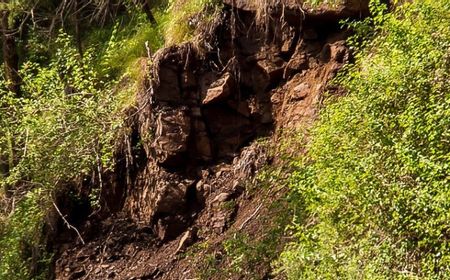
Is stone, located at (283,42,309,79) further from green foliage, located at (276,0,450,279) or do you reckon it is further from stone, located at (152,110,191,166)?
green foliage, located at (276,0,450,279)

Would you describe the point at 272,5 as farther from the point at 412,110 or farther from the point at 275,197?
the point at 412,110

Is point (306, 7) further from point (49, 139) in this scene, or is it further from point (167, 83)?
point (49, 139)

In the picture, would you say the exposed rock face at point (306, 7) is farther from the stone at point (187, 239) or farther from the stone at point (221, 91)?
the stone at point (187, 239)

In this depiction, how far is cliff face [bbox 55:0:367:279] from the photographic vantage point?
845 centimetres

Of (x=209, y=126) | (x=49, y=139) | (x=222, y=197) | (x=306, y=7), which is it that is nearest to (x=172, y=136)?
(x=209, y=126)

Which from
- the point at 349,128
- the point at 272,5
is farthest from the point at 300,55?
the point at 349,128

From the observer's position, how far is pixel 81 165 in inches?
392

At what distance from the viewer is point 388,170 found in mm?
5098

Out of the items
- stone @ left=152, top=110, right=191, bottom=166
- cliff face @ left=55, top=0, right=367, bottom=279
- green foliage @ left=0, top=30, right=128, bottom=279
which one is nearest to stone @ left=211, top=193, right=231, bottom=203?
cliff face @ left=55, top=0, right=367, bottom=279

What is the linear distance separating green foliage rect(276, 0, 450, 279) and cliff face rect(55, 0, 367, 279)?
7.25 feet

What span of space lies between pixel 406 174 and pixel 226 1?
5.05m

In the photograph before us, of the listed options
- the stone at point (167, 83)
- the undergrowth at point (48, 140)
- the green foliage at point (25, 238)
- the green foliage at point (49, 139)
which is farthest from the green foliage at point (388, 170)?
the green foliage at point (25, 238)

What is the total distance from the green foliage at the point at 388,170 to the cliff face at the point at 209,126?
2210mm

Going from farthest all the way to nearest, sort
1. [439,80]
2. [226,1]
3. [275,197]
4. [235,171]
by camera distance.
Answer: [226,1] → [235,171] → [275,197] → [439,80]
